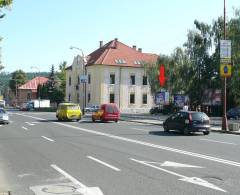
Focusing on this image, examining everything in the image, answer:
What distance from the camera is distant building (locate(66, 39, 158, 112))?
91875 millimetres

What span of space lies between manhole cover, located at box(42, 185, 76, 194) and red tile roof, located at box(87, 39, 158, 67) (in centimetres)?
7996

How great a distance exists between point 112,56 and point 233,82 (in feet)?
147

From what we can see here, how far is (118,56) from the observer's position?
94812 millimetres

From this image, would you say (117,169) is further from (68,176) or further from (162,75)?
(162,75)

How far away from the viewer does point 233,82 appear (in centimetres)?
5156

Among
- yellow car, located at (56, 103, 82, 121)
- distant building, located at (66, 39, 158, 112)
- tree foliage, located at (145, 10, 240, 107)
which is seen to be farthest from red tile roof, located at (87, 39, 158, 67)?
yellow car, located at (56, 103, 82, 121)

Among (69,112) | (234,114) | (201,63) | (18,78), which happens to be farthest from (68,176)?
(18,78)

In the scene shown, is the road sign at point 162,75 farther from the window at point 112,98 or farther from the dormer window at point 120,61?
the window at point 112,98

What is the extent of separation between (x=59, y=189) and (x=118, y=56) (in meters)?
84.8

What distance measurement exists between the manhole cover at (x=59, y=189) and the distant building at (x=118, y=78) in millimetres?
79782

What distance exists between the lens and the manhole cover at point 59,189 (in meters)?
10.2

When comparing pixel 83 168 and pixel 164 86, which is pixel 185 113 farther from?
pixel 164 86

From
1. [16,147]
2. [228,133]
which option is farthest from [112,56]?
[16,147]

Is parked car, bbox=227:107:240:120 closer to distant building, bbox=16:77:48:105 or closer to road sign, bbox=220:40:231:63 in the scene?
road sign, bbox=220:40:231:63
